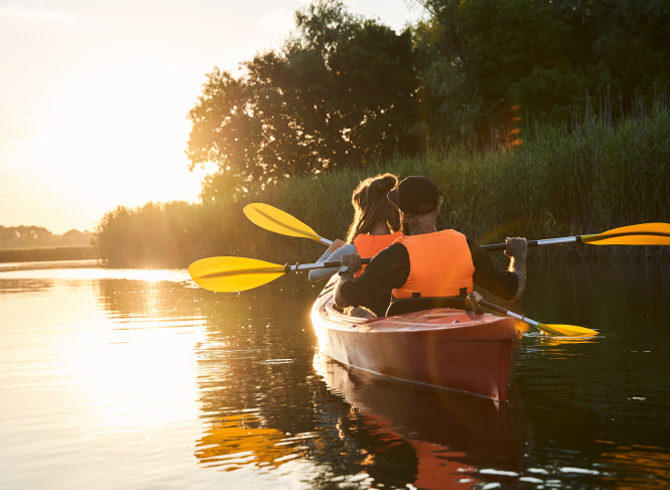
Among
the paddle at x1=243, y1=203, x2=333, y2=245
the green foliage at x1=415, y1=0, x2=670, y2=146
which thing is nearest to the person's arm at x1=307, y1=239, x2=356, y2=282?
the paddle at x1=243, y1=203, x2=333, y2=245

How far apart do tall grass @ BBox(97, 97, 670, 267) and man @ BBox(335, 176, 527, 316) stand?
9201 mm

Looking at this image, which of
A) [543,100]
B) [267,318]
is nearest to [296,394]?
[267,318]

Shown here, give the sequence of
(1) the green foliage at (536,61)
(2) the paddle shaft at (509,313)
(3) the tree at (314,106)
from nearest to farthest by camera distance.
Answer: (2) the paddle shaft at (509,313) < (1) the green foliage at (536,61) < (3) the tree at (314,106)

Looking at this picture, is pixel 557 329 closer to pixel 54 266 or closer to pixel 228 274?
pixel 228 274

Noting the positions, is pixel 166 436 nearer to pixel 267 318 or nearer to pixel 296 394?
pixel 296 394

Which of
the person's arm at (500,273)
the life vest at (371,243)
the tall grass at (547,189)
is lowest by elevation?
the person's arm at (500,273)

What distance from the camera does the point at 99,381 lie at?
19.1 feet

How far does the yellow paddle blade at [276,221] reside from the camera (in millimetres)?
9188

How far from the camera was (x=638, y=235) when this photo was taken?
6879 millimetres

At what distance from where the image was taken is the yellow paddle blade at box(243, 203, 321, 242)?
9.19m

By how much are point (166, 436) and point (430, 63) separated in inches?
1247

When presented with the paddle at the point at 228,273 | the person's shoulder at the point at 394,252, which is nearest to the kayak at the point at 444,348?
the person's shoulder at the point at 394,252

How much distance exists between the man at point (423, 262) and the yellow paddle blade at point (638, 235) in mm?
2080

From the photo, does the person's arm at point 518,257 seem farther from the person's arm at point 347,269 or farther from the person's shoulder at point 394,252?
the person's arm at point 347,269
